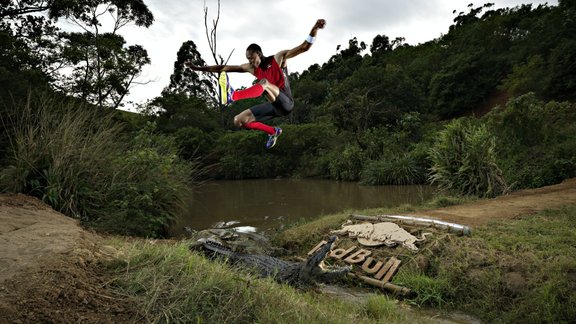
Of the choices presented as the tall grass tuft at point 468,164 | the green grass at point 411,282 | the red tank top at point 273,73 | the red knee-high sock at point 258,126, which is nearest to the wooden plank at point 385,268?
the green grass at point 411,282

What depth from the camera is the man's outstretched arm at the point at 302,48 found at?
3092mm

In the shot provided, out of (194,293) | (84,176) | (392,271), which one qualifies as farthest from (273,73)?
(84,176)

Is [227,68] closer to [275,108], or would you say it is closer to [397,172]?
[275,108]

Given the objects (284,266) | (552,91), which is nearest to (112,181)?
(284,266)

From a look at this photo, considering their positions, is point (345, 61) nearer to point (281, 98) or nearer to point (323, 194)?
point (323, 194)

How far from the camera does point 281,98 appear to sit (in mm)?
3207

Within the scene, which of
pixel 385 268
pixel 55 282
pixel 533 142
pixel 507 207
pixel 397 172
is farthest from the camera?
pixel 397 172

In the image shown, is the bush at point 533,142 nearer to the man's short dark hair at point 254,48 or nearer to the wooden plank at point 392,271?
the wooden plank at point 392,271

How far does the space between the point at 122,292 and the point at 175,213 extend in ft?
17.4

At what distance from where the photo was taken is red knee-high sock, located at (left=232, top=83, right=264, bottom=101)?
10.1 feet

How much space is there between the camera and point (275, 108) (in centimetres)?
331

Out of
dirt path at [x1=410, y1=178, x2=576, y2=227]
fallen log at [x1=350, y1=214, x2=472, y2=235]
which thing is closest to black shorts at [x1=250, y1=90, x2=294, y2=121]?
fallen log at [x1=350, y1=214, x2=472, y2=235]

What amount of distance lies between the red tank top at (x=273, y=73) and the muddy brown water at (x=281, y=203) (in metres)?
5.94

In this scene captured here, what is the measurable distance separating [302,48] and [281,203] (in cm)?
1002
